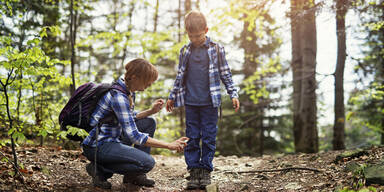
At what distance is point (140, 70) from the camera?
2.85 m

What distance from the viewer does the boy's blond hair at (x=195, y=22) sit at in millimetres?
3426

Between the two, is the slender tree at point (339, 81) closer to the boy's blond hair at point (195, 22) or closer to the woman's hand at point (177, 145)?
the boy's blond hair at point (195, 22)

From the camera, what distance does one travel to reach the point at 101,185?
2.87m

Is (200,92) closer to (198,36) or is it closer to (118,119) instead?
(198,36)

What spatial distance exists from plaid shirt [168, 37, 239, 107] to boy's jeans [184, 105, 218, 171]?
0.17 meters

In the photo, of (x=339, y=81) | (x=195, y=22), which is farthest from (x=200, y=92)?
(x=339, y=81)

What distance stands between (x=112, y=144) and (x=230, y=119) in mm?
8935

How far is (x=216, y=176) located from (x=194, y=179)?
84 centimetres

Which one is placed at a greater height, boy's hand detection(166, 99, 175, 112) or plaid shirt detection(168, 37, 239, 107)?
plaid shirt detection(168, 37, 239, 107)

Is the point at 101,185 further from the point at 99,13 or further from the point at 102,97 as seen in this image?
the point at 99,13

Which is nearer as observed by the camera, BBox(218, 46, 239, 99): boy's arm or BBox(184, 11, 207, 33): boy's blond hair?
BBox(184, 11, 207, 33): boy's blond hair

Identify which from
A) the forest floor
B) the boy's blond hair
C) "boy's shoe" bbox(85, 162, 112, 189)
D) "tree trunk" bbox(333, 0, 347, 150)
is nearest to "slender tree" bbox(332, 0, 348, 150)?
"tree trunk" bbox(333, 0, 347, 150)

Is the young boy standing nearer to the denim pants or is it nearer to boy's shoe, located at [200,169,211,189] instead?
boy's shoe, located at [200,169,211,189]

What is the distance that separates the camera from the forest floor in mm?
2840
